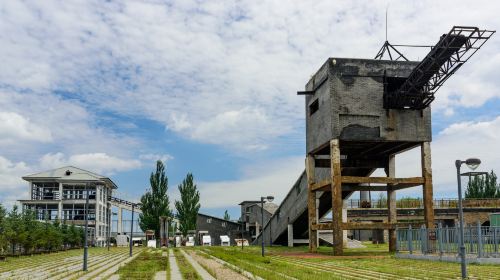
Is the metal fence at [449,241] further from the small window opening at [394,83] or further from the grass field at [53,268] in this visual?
the grass field at [53,268]

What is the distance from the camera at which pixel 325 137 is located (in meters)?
40.5

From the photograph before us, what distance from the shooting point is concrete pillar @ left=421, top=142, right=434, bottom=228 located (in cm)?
3888

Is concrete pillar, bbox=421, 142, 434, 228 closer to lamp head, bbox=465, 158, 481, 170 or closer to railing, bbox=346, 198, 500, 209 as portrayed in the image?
lamp head, bbox=465, 158, 481, 170

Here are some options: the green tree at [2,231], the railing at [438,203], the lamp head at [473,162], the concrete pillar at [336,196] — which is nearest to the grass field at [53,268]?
the green tree at [2,231]

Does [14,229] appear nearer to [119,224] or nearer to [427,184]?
[427,184]

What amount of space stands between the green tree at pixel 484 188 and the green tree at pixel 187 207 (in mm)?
45086

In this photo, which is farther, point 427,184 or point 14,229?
point 14,229

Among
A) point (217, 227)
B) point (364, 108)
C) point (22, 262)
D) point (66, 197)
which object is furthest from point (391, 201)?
point (66, 197)

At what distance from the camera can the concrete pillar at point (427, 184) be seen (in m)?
38.9

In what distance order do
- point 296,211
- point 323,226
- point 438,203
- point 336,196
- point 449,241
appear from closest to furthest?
point 449,241
point 336,196
point 323,226
point 296,211
point 438,203

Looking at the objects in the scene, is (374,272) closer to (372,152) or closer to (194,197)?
(372,152)

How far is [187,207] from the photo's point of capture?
89.4m

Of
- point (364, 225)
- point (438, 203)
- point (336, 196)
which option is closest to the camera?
point (336, 196)

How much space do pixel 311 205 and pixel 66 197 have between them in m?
60.4
